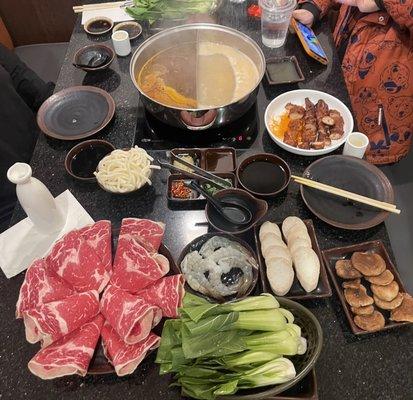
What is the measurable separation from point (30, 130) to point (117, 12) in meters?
1.09

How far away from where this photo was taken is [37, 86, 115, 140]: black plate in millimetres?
2180

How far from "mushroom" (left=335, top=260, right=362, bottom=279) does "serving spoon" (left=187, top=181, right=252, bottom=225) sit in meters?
0.42

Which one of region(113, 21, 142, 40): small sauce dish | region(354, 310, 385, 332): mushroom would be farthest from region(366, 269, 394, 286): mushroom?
region(113, 21, 142, 40): small sauce dish

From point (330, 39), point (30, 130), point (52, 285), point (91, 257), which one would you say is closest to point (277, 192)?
point (91, 257)

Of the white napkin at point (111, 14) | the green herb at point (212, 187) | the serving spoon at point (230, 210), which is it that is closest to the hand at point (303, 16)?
the white napkin at point (111, 14)

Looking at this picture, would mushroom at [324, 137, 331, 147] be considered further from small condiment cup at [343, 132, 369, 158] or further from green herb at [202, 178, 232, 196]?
green herb at [202, 178, 232, 196]

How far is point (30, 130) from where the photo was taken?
2.55 metres

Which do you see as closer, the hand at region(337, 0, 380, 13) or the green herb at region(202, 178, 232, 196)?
Answer: the green herb at region(202, 178, 232, 196)

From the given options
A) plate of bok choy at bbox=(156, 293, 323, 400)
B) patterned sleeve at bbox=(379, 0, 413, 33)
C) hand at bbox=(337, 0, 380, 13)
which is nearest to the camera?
plate of bok choy at bbox=(156, 293, 323, 400)

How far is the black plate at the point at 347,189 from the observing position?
→ 1.78 metres

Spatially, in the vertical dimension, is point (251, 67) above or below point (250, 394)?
above

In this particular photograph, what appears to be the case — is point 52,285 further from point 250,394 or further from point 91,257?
point 250,394

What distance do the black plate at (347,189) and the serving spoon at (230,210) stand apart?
0.94 feet

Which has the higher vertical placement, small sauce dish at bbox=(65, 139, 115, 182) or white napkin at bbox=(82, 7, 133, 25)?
white napkin at bbox=(82, 7, 133, 25)
